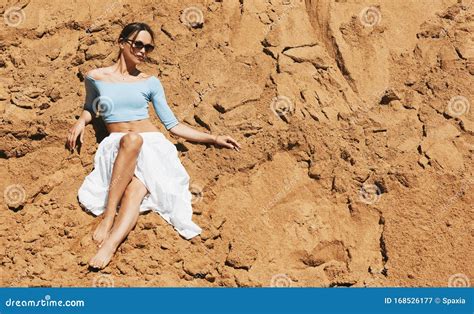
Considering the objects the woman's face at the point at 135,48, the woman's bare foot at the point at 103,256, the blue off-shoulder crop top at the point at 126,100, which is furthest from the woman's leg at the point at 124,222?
the woman's face at the point at 135,48

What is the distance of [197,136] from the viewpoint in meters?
5.32

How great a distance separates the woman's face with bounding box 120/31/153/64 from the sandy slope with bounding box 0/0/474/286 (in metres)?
0.56

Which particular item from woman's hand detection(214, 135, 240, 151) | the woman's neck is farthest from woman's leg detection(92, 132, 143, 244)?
woman's hand detection(214, 135, 240, 151)

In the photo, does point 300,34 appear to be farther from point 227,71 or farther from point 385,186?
point 385,186

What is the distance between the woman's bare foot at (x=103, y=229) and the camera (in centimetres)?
483

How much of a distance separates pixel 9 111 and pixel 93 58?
79cm

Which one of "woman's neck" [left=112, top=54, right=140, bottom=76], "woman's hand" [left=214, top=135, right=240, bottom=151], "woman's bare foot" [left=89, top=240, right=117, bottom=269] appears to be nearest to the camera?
"woman's bare foot" [left=89, top=240, right=117, bottom=269]

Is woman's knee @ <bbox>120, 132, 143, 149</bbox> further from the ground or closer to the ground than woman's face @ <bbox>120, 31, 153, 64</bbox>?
closer to the ground

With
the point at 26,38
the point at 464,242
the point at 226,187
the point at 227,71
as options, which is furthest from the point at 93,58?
the point at 464,242

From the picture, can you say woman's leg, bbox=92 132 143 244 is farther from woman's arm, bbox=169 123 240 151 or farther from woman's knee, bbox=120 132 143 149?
woman's arm, bbox=169 123 240 151

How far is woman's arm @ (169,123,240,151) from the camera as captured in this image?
5.29m

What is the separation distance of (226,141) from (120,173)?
920 mm

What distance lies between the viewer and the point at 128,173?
493cm

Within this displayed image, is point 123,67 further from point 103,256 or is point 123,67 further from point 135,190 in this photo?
point 103,256
